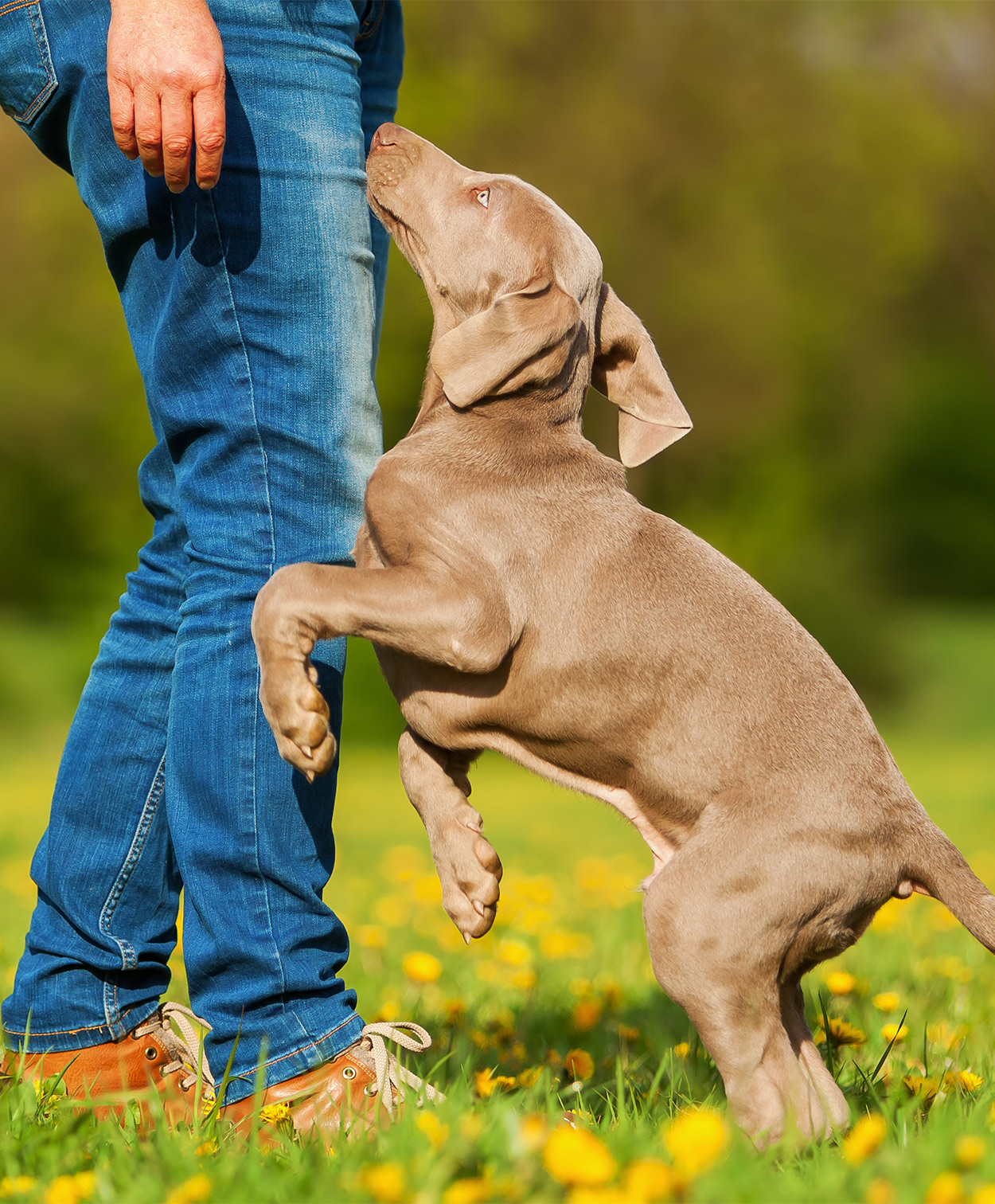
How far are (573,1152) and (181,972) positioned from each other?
9.74 ft

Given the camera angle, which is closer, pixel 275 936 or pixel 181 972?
pixel 275 936

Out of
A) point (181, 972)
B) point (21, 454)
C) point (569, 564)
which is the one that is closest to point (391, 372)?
point (21, 454)

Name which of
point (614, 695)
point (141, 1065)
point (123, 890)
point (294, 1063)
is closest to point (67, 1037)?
point (141, 1065)

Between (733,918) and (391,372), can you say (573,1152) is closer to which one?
(733,918)

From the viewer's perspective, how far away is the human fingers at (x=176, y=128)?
216 cm

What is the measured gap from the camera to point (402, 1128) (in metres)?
1.90

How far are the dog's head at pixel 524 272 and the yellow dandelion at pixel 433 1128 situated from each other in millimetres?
1367

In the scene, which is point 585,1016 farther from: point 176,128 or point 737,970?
point 176,128

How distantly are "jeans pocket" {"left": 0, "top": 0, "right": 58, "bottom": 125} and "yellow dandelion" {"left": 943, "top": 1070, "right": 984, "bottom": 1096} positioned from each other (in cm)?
242

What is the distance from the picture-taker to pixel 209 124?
216 cm

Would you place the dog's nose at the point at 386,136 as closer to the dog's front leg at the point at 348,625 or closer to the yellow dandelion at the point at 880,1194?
the dog's front leg at the point at 348,625

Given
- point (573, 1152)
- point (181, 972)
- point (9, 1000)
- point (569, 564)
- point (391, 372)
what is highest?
point (569, 564)

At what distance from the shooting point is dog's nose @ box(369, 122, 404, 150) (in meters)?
2.84

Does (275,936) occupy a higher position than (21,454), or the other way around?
(275,936)
